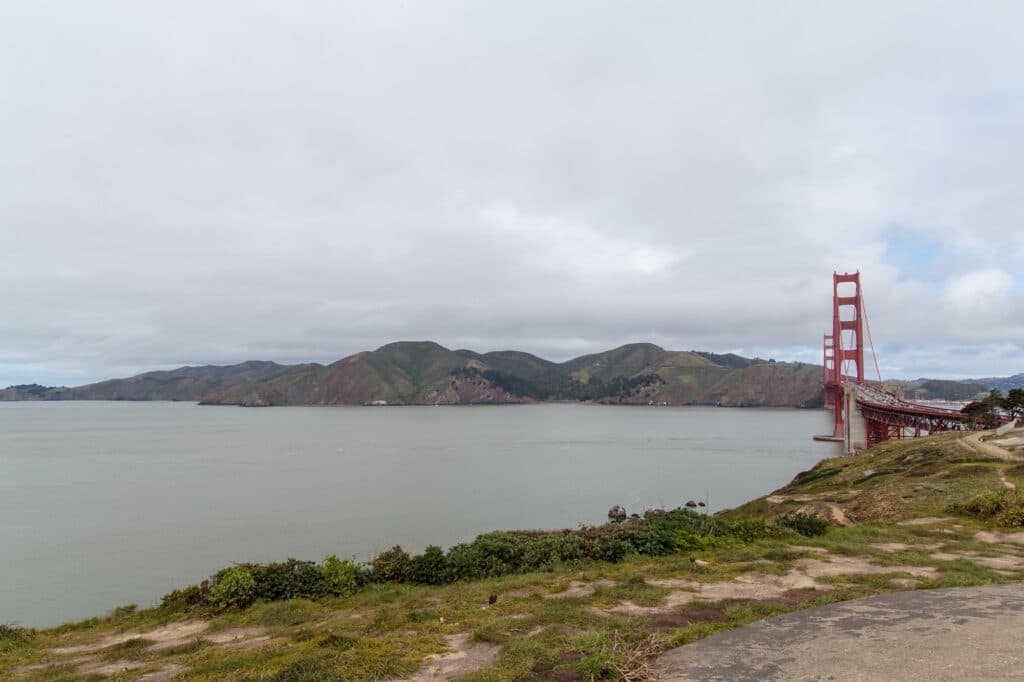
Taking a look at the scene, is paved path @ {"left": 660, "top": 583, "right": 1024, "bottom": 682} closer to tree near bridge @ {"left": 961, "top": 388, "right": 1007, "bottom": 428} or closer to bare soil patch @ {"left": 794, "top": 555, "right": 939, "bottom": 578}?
bare soil patch @ {"left": 794, "top": 555, "right": 939, "bottom": 578}

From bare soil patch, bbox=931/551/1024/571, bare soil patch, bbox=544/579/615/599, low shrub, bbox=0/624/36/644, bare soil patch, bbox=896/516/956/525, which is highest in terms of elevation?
bare soil patch, bbox=931/551/1024/571

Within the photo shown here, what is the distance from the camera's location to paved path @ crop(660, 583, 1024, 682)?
20.0 feet

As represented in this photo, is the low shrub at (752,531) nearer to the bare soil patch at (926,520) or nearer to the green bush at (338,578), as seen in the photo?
the bare soil patch at (926,520)

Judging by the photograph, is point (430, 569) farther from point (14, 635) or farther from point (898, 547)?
point (898, 547)

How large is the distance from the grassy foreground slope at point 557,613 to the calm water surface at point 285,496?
13.6m

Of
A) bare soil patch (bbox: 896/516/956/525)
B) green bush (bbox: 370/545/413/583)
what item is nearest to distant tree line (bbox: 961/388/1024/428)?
bare soil patch (bbox: 896/516/956/525)

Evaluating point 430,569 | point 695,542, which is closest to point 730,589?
point 695,542

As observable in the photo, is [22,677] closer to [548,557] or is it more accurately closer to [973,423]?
[548,557]

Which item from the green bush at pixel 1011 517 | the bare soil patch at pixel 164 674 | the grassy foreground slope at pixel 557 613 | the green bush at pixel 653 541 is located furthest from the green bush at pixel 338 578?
the green bush at pixel 1011 517

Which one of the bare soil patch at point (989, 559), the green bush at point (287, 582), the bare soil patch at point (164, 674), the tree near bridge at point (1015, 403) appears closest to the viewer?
the bare soil patch at point (164, 674)

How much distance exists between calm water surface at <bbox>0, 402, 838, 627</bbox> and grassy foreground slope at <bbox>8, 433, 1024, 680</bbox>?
1363 centimetres

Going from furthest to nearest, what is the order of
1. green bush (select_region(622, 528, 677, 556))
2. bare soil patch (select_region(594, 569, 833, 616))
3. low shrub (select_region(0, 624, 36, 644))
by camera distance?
green bush (select_region(622, 528, 677, 556)), low shrub (select_region(0, 624, 36, 644)), bare soil patch (select_region(594, 569, 833, 616))

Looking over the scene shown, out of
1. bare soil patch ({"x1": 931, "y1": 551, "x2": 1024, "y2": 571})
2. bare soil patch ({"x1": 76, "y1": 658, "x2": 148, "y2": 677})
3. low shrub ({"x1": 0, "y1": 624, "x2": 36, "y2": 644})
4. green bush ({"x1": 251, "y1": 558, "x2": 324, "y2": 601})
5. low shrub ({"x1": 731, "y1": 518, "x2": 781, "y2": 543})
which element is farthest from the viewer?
low shrub ({"x1": 731, "y1": 518, "x2": 781, "y2": 543})

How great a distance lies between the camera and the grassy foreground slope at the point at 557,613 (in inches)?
294
